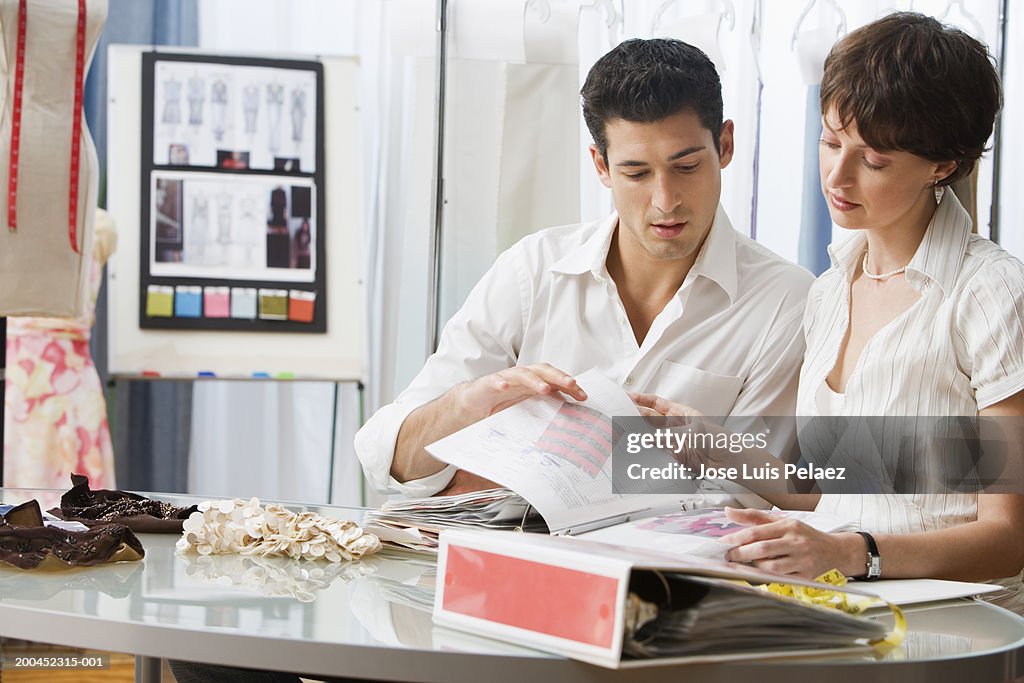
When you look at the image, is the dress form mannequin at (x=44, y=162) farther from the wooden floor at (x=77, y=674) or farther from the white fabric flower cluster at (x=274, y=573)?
the white fabric flower cluster at (x=274, y=573)

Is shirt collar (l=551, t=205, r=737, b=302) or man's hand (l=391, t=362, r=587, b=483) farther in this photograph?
shirt collar (l=551, t=205, r=737, b=302)

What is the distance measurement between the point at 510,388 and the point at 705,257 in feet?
1.71

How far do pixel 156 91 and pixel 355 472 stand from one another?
1.29 meters

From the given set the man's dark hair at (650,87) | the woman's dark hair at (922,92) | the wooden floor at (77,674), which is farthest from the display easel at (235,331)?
the woman's dark hair at (922,92)

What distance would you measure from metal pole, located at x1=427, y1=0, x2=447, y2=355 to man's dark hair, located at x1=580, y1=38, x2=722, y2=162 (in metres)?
0.76

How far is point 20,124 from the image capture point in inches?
87.0

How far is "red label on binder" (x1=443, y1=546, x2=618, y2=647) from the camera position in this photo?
68 cm

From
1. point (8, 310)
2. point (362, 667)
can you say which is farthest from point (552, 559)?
point (8, 310)

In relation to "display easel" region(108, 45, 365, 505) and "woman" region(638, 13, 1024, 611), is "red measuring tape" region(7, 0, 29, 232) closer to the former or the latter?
"display easel" region(108, 45, 365, 505)

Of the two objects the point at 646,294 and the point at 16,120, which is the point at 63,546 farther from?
the point at 16,120

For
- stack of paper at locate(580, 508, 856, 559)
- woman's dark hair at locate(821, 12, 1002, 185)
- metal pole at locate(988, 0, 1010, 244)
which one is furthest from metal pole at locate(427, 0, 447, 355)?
stack of paper at locate(580, 508, 856, 559)

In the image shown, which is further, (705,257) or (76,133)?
(76,133)

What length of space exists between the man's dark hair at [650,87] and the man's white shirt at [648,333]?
6.7 inches

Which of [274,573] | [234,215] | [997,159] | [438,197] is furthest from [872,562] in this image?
[234,215]
